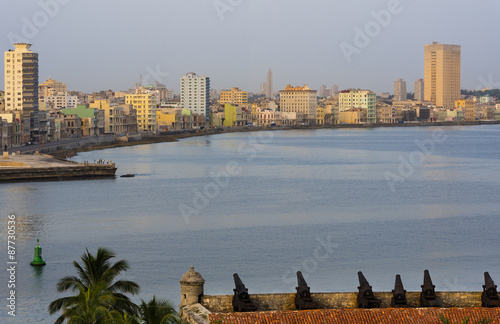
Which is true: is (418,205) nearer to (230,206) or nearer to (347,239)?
(230,206)

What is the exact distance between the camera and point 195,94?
11862cm

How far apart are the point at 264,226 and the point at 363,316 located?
15.7 metres

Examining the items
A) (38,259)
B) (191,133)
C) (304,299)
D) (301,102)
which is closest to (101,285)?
(304,299)

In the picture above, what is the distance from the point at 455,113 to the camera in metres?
163

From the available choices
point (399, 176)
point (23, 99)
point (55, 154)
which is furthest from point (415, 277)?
point (23, 99)

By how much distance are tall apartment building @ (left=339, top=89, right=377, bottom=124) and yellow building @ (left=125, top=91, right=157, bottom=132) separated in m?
53.5

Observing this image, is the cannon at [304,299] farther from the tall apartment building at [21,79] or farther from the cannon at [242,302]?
the tall apartment building at [21,79]

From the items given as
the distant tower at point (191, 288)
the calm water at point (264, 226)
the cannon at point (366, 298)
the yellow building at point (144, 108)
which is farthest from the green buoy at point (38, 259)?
the yellow building at point (144, 108)

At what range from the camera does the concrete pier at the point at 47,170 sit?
38719 millimetres

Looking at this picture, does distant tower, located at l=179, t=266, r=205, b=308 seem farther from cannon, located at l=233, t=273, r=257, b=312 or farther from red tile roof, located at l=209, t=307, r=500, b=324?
red tile roof, located at l=209, t=307, r=500, b=324

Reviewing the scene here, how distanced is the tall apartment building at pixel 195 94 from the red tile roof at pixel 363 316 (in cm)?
10898

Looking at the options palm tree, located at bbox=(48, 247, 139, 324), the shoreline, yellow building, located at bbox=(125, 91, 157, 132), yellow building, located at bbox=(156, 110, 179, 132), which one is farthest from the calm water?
yellow building, located at bbox=(156, 110, 179, 132)

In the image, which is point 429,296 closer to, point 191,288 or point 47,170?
point 191,288

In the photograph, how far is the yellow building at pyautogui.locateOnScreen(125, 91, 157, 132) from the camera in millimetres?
98688
